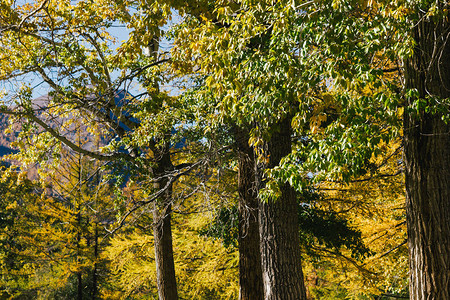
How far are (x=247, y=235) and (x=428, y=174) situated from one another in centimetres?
346

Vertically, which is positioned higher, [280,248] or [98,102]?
[98,102]

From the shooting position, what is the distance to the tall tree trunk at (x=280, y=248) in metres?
5.79

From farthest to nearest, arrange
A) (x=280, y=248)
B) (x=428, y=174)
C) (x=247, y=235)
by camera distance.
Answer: (x=247, y=235) → (x=280, y=248) → (x=428, y=174)

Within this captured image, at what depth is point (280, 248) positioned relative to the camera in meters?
5.84

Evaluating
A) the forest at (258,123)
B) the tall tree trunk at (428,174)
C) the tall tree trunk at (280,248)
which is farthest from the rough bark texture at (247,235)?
the tall tree trunk at (428,174)

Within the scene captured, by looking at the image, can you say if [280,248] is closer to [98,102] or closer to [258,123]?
[258,123]

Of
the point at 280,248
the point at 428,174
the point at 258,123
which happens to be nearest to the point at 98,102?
the point at 258,123

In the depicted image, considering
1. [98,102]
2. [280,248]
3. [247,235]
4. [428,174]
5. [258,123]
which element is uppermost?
[98,102]

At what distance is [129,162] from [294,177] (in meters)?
4.88

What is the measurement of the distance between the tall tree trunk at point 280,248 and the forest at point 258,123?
0.07 ft

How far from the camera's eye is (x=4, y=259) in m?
19.4

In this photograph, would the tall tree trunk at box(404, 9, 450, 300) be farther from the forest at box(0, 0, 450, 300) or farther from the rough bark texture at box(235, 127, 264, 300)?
the rough bark texture at box(235, 127, 264, 300)

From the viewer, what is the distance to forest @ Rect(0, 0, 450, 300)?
175 inches

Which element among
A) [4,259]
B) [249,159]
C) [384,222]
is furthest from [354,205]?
[4,259]
